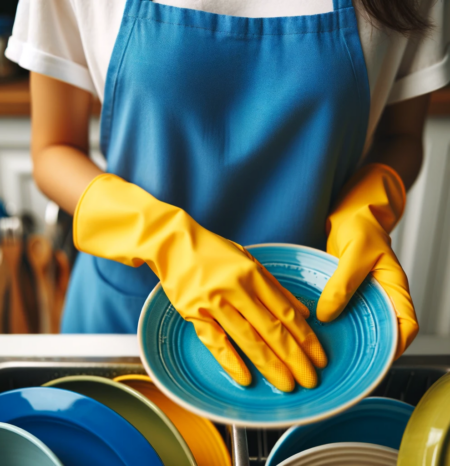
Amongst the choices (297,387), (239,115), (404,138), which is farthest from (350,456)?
(404,138)

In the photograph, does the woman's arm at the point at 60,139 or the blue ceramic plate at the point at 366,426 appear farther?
the woman's arm at the point at 60,139

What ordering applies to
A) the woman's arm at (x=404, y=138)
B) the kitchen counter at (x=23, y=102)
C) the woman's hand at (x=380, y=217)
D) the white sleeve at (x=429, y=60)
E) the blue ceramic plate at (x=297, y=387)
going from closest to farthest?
the blue ceramic plate at (x=297, y=387), the woman's hand at (x=380, y=217), the white sleeve at (x=429, y=60), the woman's arm at (x=404, y=138), the kitchen counter at (x=23, y=102)

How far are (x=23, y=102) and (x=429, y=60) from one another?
110 centimetres

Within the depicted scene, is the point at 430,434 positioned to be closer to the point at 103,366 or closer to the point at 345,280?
the point at 345,280

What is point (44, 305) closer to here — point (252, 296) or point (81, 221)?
point (81, 221)

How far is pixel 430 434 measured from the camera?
386 millimetres

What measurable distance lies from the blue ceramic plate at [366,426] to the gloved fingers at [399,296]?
86 millimetres

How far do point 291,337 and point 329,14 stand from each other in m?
0.37

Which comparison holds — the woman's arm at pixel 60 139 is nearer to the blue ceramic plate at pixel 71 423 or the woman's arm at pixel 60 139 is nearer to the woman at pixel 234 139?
the woman at pixel 234 139

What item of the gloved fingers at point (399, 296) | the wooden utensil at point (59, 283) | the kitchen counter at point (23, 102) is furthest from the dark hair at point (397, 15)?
the wooden utensil at point (59, 283)

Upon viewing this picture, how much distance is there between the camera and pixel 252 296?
47cm

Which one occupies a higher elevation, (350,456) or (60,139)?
(60,139)

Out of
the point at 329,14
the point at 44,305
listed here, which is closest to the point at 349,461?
the point at 329,14

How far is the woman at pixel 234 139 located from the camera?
1.54 ft
